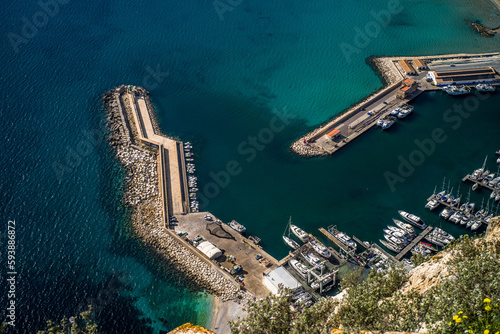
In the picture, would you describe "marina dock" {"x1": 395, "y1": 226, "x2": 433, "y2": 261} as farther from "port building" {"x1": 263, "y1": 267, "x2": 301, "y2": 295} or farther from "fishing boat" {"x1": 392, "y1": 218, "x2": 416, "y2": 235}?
"port building" {"x1": 263, "y1": 267, "x2": 301, "y2": 295}

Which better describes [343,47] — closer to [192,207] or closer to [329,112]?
[329,112]

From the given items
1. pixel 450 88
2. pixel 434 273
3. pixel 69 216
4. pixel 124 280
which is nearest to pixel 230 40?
pixel 450 88

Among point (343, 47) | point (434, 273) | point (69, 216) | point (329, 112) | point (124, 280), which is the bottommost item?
point (124, 280)

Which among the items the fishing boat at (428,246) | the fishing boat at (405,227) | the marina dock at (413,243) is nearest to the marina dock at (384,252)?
the marina dock at (413,243)

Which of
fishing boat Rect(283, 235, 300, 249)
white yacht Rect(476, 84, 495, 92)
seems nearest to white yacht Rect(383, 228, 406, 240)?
fishing boat Rect(283, 235, 300, 249)

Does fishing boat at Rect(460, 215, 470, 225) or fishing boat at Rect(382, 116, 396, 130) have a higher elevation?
fishing boat at Rect(382, 116, 396, 130)
